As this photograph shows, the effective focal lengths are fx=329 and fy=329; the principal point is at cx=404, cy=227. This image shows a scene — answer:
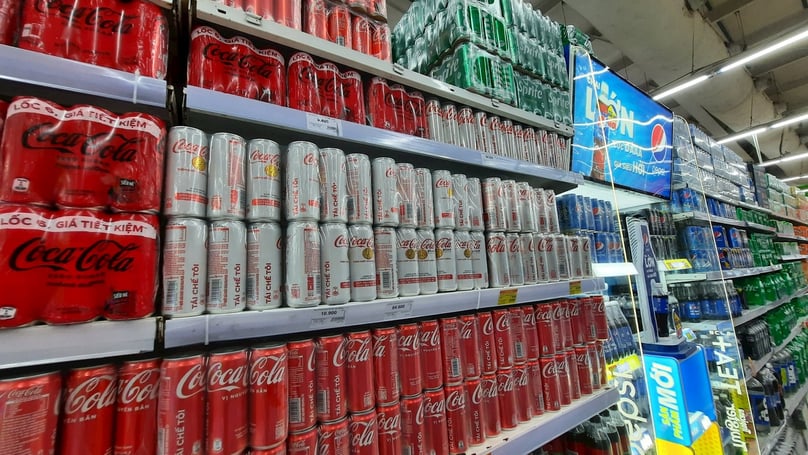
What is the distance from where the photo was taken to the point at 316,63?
112 cm

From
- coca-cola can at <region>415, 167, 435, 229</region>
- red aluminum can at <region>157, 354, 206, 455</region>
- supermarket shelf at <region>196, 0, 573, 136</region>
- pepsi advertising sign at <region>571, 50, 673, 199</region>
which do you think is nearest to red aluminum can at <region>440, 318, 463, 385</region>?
coca-cola can at <region>415, 167, 435, 229</region>

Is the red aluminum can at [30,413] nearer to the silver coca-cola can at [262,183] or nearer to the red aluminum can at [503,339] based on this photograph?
the silver coca-cola can at [262,183]

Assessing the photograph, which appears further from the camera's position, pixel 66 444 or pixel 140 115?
pixel 140 115

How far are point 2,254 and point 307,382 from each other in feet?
2.01

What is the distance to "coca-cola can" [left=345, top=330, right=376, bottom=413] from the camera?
0.89 m

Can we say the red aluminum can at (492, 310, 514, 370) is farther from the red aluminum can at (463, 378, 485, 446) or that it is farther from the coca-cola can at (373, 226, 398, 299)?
the coca-cola can at (373, 226, 398, 299)

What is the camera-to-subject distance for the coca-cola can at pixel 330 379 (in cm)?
84

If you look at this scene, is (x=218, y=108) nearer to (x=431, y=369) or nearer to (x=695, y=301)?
(x=431, y=369)

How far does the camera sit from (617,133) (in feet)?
7.84

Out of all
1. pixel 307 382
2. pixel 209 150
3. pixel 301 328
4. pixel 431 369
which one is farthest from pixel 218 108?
pixel 431 369

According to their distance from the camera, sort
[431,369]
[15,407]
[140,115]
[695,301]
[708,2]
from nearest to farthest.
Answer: [15,407]
[140,115]
[431,369]
[695,301]
[708,2]

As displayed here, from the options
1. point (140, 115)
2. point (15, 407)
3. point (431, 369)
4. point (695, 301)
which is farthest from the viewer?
point (695, 301)

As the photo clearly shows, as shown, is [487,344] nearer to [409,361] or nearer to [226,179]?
[409,361]

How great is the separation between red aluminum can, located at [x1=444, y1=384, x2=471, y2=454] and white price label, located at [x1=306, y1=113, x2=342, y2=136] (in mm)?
888
